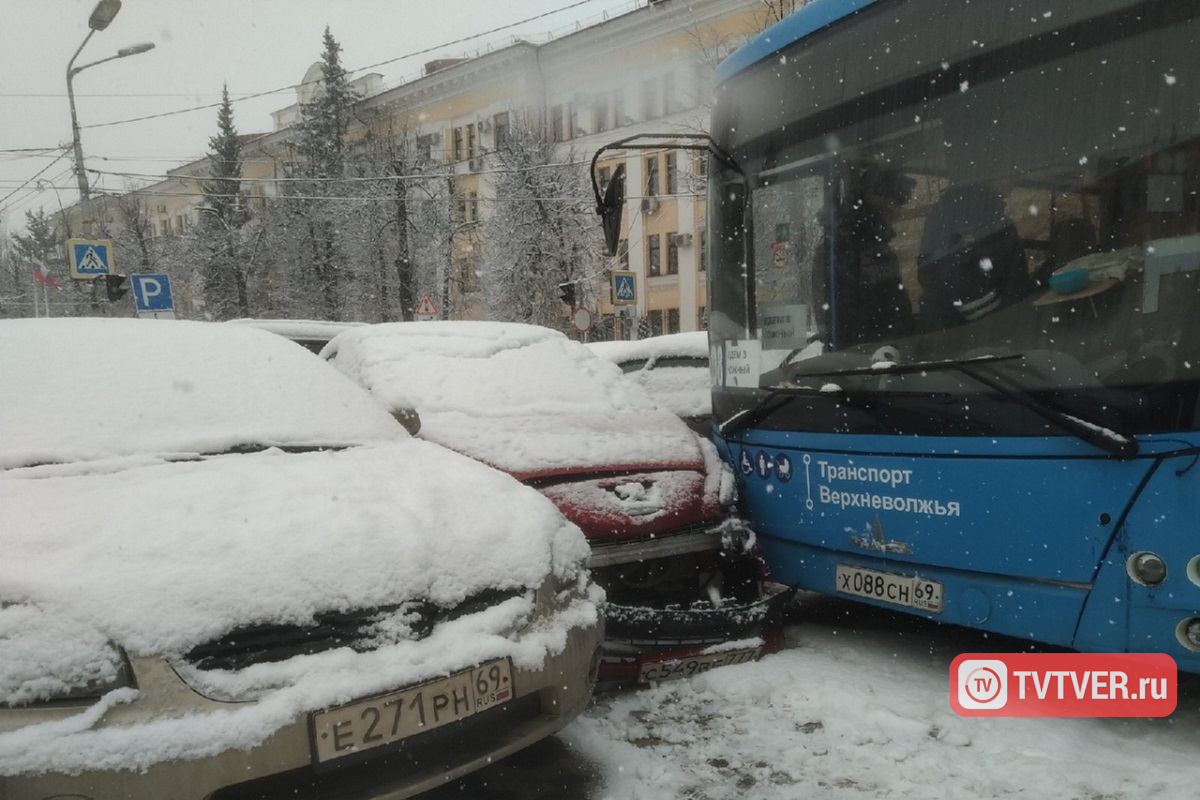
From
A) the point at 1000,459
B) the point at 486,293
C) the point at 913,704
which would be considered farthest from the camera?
the point at 486,293

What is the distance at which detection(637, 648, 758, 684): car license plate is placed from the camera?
407 cm

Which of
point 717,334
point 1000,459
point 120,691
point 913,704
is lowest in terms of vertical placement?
point 913,704

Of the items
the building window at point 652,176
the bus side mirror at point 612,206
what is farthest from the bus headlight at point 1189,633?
the building window at point 652,176

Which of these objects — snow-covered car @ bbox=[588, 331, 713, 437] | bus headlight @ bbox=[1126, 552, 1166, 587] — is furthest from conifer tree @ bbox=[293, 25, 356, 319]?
bus headlight @ bbox=[1126, 552, 1166, 587]

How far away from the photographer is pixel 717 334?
489cm

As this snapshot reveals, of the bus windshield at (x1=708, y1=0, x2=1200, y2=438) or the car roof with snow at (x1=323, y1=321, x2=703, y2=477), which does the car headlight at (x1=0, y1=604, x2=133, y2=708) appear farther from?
the bus windshield at (x1=708, y1=0, x2=1200, y2=438)

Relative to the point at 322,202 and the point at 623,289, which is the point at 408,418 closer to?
the point at 623,289

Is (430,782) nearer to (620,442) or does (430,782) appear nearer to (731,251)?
(620,442)

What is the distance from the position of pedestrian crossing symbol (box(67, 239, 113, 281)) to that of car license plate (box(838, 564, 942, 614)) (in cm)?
1489

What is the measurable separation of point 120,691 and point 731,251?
3457mm

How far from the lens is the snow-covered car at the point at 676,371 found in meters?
7.20

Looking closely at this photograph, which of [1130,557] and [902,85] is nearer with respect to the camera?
[1130,557]

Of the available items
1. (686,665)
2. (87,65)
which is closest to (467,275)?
(87,65)

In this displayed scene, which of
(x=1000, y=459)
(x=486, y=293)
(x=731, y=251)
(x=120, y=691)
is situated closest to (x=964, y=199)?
(x=1000, y=459)
